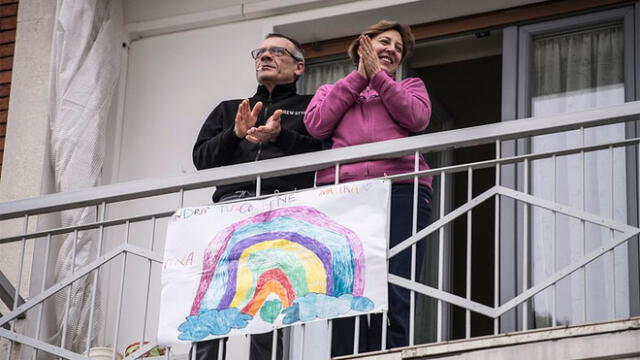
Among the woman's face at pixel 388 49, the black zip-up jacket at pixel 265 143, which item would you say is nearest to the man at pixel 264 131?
the black zip-up jacket at pixel 265 143

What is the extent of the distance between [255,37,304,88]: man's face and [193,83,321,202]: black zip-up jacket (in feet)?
0.16

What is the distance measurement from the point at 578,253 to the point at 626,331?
2.17 metres

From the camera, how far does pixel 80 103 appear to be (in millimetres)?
9633

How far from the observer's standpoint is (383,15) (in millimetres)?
9617

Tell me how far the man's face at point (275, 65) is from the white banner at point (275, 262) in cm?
98

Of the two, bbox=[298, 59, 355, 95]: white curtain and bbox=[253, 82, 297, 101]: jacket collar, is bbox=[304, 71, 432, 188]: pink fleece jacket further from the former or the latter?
bbox=[298, 59, 355, 95]: white curtain

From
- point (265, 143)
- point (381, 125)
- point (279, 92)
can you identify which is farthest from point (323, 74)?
point (381, 125)

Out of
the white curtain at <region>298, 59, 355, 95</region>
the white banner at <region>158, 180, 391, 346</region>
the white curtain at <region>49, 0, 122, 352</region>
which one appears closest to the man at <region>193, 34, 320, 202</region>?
the white banner at <region>158, 180, 391, 346</region>

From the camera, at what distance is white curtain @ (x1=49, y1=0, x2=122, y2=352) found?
9.41m

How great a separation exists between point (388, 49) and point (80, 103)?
2.74 m

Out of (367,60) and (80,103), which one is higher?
(80,103)

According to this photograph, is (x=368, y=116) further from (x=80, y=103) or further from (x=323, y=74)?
(x=80, y=103)

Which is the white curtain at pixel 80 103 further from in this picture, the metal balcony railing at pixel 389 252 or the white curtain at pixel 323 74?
the white curtain at pixel 323 74

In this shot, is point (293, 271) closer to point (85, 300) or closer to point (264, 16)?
point (85, 300)
